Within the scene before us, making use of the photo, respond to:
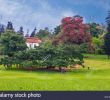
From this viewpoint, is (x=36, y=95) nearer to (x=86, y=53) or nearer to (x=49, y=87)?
(x=49, y=87)

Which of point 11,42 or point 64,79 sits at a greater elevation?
point 11,42

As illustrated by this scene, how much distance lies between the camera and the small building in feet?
30.3

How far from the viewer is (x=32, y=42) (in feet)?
30.8

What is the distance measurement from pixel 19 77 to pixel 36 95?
344 millimetres

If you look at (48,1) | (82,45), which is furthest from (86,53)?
(48,1)

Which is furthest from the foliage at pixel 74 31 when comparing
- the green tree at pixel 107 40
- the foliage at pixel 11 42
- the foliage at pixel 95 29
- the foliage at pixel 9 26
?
the foliage at pixel 9 26

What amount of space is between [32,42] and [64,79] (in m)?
0.58

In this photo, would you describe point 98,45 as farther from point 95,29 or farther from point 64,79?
point 64,79

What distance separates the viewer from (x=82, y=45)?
30.6 ft

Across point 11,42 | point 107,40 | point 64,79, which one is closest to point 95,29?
point 107,40

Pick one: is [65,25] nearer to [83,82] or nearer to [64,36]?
[64,36]

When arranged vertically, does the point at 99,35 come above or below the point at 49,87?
above

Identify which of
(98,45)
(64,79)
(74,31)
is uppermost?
(74,31)

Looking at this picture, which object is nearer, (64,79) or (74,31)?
(64,79)
